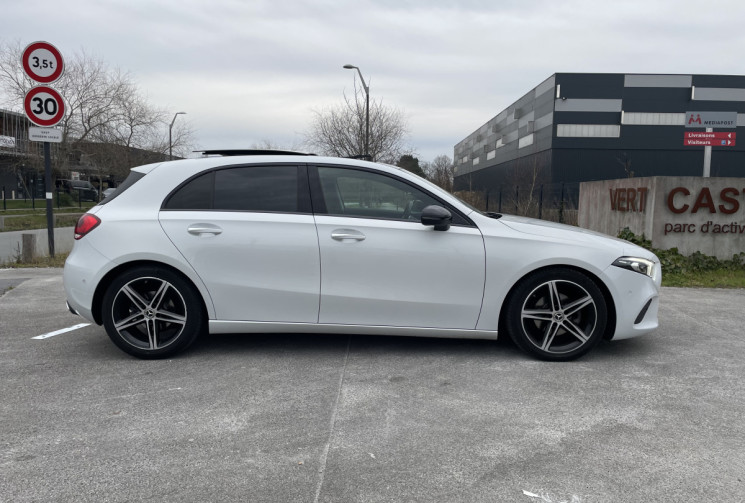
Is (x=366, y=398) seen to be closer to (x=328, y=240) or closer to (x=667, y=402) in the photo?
(x=328, y=240)

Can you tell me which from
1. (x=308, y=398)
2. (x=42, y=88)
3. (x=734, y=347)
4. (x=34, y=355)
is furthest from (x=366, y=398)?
(x=42, y=88)

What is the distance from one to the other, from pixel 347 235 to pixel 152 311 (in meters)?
1.61

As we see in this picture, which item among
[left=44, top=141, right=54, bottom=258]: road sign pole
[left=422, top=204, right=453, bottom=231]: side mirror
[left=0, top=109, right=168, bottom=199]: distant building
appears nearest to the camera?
[left=422, top=204, right=453, bottom=231]: side mirror

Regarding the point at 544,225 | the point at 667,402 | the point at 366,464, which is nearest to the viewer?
the point at 366,464

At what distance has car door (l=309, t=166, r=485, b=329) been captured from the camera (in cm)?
428

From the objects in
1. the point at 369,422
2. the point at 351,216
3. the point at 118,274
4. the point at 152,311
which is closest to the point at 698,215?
the point at 351,216

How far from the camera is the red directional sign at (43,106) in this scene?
873 centimetres

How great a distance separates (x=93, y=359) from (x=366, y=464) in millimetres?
2744

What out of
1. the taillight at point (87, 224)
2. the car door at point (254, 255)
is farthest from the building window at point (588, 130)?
the taillight at point (87, 224)

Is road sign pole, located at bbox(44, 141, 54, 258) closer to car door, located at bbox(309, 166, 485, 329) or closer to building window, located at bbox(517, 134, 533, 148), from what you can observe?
car door, located at bbox(309, 166, 485, 329)

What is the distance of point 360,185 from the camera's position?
4480 mm

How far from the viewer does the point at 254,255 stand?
4.32 meters

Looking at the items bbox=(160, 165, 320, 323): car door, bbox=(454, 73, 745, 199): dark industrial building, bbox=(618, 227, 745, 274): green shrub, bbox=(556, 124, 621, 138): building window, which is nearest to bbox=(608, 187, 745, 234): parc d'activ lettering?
bbox=(618, 227, 745, 274): green shrub

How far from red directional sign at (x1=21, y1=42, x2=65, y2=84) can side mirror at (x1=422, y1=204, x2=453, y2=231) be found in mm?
7226
